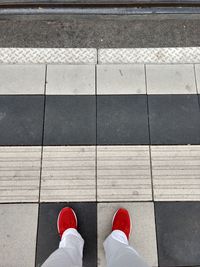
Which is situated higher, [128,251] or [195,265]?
[128,251]

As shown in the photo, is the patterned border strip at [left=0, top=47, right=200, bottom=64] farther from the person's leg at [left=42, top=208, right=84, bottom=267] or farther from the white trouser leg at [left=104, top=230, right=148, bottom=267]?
the white trouser leg at [left=104, top=230, right=148, bottom=267]

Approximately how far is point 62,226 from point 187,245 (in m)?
1.24

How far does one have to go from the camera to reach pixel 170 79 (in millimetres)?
3816

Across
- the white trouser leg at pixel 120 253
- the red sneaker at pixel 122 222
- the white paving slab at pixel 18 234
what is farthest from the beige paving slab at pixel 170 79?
the white paving slab at pixel 18 234

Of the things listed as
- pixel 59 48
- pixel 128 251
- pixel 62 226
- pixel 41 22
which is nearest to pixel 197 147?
pixel 128 251

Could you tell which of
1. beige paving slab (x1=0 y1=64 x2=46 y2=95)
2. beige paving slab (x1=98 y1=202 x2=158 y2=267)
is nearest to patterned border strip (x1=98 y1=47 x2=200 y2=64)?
beige paving slab (x1=0 y1=64 x2=46 y2=95)

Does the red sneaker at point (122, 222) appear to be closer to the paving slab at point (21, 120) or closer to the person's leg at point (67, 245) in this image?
the person's leg at point (67, 245)

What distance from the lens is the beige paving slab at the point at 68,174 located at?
3377 millimetres

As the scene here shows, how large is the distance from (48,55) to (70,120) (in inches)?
33.9

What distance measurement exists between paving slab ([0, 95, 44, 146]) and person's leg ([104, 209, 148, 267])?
1.17 m

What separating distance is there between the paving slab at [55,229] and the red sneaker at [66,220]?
7 centimetres

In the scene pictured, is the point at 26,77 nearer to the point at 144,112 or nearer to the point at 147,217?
the point at 144,112

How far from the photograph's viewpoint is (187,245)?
3.25 meters

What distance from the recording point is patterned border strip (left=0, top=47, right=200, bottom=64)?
3867 millimetres
